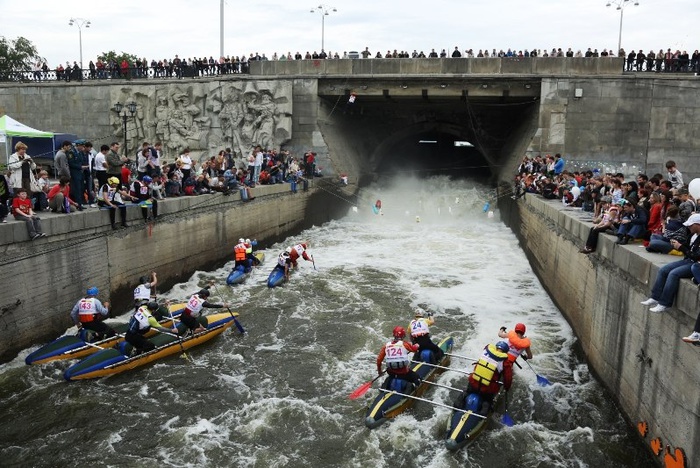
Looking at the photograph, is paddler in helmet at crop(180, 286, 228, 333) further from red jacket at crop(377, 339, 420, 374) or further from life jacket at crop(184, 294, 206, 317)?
red jacket at crop(377, 339, 420, 374)

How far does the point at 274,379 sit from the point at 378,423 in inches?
102

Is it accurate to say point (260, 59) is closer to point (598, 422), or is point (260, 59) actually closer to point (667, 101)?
point (667, 101)

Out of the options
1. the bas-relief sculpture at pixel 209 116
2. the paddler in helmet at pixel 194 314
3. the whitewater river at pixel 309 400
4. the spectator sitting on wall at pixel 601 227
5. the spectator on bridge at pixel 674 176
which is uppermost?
the bas-relief sculpture at pixel 209 116

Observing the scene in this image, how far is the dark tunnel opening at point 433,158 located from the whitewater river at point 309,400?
21015mm

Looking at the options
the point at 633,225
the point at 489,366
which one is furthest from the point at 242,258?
the point at 633,225

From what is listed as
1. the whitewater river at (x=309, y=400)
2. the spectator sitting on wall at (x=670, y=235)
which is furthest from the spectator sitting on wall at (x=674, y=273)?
the whitewater river at (x=309, y=400)

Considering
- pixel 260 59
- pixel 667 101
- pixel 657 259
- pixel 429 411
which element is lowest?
pixel 429 411

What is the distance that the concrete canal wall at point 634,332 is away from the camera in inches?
269

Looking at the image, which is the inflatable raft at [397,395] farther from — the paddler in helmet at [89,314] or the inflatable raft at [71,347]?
the paddler in helmet at [89,314]

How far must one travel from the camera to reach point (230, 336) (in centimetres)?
1315

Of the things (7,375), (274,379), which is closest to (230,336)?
(274,379)

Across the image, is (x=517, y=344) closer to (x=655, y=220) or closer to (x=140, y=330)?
(x=655, y=220)

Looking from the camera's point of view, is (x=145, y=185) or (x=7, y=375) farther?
(x=145, y=185)

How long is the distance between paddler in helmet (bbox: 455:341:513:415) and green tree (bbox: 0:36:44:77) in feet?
183
